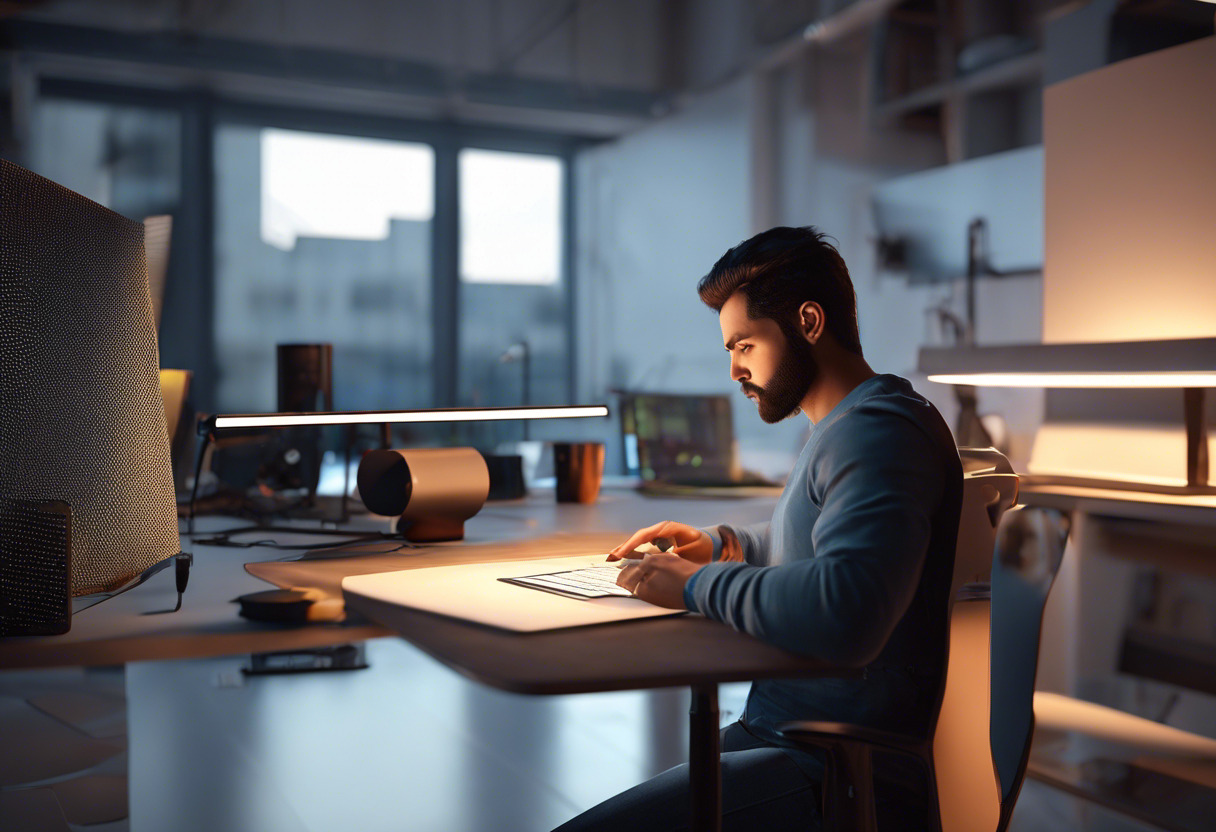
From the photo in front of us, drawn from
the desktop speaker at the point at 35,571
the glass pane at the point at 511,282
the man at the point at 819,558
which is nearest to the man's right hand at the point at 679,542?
the man at the point at 819,558

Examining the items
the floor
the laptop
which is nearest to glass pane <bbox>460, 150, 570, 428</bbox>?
the floor

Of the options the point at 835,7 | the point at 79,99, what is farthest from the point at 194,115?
the point at 835,7

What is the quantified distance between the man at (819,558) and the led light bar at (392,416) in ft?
1.63

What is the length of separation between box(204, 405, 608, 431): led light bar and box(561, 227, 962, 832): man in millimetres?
496

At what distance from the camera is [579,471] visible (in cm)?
221

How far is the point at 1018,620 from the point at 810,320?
504 millimetres

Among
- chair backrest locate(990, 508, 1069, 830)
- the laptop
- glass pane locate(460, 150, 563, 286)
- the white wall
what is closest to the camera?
chair backrest locate(990, 508, 1069, 830)

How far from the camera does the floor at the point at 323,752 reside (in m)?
2.29

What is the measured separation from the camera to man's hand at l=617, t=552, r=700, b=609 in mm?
991

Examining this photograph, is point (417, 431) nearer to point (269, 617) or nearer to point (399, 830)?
point (399, 830)

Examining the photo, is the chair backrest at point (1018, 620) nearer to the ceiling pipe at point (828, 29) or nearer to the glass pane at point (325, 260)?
the ceiling pipe at point (828, 29)

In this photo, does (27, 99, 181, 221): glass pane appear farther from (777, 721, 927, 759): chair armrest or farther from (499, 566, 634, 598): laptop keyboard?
(777, 721, 927, 759): chair armrest

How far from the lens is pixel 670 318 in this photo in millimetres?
Result: 5066

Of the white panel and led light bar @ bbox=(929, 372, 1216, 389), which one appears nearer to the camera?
led light bar @ bbox=(929, 372, 1216, 389)
